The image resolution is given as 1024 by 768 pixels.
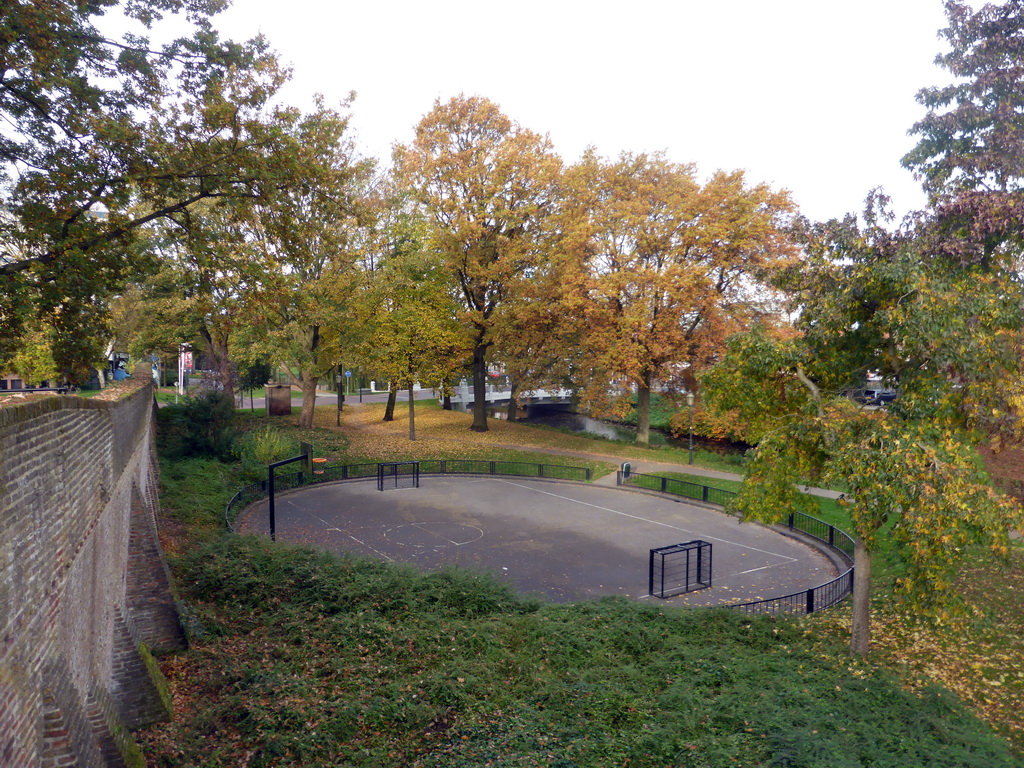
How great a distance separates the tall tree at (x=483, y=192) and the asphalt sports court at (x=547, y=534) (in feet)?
40.2

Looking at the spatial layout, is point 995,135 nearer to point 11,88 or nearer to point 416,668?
point 416,668

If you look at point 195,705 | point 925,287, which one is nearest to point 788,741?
point 925,287

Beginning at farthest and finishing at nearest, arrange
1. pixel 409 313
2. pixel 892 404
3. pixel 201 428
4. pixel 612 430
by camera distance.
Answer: pixel 612 430 → pixel 409 313 → pixel 201 428 → pixel 892 404

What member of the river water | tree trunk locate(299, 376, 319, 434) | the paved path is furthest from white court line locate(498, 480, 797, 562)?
tree trunk locate(299, 376, 319, 434)

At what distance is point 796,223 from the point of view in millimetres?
12242

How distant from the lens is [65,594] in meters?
5.43

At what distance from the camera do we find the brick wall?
4145 millimetres

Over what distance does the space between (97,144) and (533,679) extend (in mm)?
11321

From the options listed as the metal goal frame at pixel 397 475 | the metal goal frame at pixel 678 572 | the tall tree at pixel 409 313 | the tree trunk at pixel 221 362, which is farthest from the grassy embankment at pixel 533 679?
the tree trunk at pixel 221 362

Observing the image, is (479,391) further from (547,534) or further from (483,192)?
(547,534)

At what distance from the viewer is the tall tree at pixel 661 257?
28062 mm

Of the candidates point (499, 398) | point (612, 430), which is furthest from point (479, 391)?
point (499, 398)

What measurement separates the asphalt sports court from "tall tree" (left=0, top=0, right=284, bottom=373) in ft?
30.2

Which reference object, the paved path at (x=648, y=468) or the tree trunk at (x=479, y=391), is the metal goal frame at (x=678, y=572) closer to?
the paved path at (x=648, y=468)
